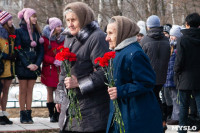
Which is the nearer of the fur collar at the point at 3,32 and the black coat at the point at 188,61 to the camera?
the black coat at the point at 188,61

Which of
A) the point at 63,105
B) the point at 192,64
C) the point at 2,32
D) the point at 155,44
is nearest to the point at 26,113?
the point at 2,32

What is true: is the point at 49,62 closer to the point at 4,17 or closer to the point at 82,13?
the point at 4,17

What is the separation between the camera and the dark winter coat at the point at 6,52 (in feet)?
27.8

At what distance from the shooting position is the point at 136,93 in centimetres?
402

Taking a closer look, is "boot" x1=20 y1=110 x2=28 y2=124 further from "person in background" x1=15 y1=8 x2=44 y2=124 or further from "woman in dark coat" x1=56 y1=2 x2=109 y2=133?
"woman in dark coat" x1=56 y1=2 x2=109 y2=133

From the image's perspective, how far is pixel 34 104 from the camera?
12.2m

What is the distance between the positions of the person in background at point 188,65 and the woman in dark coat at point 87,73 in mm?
2962

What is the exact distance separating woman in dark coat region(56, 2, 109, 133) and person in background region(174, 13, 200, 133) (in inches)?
117

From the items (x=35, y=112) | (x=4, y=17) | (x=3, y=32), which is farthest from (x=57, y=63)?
(x=35, y=112)

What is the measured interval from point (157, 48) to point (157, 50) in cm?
4

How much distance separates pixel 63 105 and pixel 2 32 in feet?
13.8

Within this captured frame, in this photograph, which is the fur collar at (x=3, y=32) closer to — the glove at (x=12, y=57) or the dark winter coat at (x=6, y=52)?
the dark winter coat at (x=6, y=52)

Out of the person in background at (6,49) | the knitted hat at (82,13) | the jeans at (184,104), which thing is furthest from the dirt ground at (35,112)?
the knitted hat at (82,13)

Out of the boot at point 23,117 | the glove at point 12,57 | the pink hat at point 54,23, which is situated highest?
the pink hat at point 54,23
